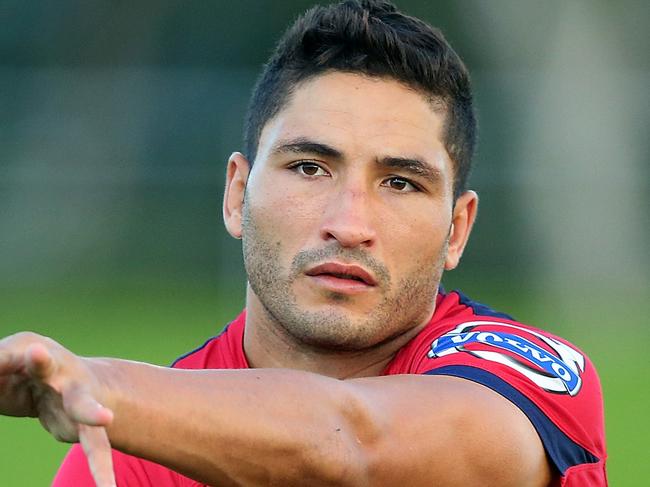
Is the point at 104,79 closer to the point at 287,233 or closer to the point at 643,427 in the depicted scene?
the point at 643,427

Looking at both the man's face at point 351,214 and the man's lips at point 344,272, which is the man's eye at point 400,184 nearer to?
the man's face at point 351,214

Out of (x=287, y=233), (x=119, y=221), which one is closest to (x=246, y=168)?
(x=287, y=233)

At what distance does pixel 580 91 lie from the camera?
43.5ft

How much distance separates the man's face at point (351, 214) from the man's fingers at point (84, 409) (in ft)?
4.05

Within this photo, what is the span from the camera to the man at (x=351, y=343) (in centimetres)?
239

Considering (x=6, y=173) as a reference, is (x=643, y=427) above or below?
below

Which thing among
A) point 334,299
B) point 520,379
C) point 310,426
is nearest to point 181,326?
point 334,299

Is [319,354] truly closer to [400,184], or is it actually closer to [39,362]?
[400,184]

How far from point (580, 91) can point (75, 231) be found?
552 centimetres

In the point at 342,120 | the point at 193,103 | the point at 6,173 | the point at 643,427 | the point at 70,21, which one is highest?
the point at 70,21

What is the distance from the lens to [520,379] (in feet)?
9.88

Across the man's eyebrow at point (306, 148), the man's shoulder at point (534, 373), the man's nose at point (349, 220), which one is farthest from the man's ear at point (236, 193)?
the man's shoulder at point (534, 373)

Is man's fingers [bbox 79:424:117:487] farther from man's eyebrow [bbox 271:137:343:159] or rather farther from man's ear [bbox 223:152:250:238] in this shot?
man's ear [bbox 223:152:250:238]

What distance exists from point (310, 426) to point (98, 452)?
536 millimetres
